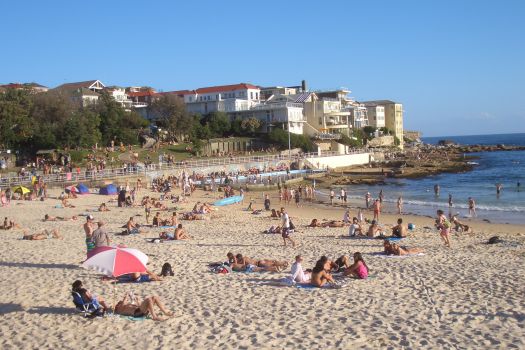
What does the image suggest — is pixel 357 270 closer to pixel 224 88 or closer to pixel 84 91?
pixel 84 91

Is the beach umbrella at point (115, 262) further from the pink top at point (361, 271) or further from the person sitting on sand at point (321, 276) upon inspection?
the pink top at point (361, 271)

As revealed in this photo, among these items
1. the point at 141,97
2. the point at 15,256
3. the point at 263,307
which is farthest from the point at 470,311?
the point at 141,97

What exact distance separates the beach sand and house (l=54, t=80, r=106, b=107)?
53777 mm

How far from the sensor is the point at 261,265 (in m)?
12.8

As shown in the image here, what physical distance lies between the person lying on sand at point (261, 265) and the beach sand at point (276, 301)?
0.30m

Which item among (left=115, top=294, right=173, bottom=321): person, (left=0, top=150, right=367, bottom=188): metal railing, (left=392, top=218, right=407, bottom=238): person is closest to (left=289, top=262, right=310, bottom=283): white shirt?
(left=115, top=294, right=173, bottom=321): person

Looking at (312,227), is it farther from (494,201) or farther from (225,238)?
(494,201)

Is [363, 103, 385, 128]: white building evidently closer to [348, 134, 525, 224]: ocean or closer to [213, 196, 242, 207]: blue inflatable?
[348, 134, 525, 224]: ocean

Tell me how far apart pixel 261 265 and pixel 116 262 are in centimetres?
383

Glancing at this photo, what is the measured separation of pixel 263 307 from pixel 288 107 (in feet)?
209

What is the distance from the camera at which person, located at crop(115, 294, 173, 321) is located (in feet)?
29.5

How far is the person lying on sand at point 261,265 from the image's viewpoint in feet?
41.4

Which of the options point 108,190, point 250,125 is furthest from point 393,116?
point 108,190

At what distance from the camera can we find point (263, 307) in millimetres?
9711
